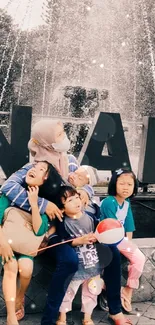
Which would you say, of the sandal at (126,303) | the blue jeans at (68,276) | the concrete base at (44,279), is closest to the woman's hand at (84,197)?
the blue jeans at (68,276)

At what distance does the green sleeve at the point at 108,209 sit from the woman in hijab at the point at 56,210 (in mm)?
156

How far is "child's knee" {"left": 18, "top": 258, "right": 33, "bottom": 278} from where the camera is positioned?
10.0 ft

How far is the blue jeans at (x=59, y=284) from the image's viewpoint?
3.04 meters

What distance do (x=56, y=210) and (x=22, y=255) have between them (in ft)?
1.18

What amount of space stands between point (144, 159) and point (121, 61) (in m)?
20.1

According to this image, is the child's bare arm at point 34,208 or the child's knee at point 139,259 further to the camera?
the child's knee at point 139,259

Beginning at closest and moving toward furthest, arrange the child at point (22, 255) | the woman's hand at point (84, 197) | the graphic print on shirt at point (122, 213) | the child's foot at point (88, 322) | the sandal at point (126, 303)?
the child at point (22, 255)
the child's foot at point (88, 322)
the woman's hand at point (84, 197)
the sandal at point (126, 303)
the graphic print on shirt at point (122, 213)

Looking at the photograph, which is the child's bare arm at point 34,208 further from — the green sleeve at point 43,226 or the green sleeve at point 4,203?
the green sleeve at point 4,203

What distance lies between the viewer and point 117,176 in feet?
11.8

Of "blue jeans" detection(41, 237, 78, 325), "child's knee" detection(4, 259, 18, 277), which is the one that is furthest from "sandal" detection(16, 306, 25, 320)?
"child's knee" detection(4, 259, 18, 277)

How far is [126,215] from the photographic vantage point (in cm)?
365

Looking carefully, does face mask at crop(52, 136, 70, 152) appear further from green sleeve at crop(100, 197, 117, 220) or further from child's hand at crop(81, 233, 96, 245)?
child's hand at crop(81, 233, 96, 245)

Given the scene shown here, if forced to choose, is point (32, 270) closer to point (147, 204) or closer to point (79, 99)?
point (147, 204)

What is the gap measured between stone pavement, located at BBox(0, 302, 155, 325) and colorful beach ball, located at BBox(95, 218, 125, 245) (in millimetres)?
621
